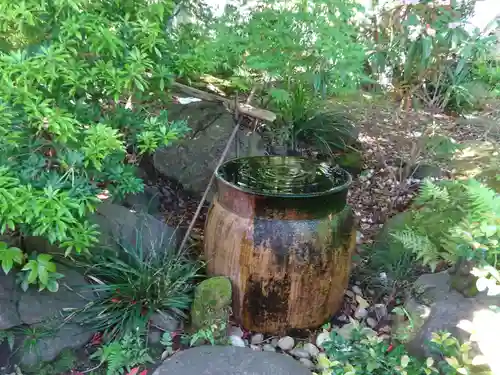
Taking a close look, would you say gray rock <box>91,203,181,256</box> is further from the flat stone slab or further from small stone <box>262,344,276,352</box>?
small stone <box>262,344,276,352</box>

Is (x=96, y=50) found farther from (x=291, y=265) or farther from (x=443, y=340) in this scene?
(x=443, y=340)

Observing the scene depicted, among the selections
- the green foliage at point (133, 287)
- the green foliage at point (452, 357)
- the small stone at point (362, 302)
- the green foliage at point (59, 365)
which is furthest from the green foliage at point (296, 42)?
the green foliage at point (59, 365)

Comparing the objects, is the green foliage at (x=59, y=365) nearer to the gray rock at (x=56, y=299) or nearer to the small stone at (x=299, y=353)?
the gray rock at (x=56, y=299)

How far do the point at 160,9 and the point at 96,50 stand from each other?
1.28ft

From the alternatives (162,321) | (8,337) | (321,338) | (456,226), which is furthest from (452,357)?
(8,337)

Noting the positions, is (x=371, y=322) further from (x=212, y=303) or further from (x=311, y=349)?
(x=212, y=303)

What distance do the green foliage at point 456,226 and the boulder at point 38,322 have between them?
1822 millimetres

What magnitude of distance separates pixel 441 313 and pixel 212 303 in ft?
3.77

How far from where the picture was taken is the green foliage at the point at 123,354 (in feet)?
7.23

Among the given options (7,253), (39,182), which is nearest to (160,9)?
(39,182)

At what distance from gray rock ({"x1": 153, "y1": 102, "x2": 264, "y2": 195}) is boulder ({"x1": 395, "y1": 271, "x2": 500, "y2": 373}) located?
185 cm

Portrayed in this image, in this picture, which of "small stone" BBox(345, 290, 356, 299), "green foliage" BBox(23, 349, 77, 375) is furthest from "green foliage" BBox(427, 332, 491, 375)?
"green foliage" BBox(23, 349, 77, 375)

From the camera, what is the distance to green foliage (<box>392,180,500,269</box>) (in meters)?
1.92

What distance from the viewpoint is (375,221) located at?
3719mm
